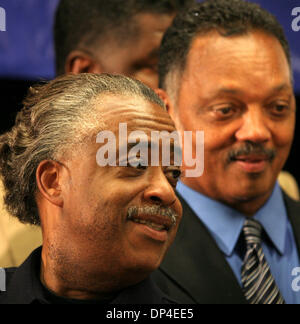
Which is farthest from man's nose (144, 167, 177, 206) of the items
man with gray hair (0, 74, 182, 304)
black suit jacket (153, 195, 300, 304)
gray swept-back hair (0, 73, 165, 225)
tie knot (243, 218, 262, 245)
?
tie knot (243, 218, 262, 245)

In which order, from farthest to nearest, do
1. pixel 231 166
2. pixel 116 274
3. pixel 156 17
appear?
1. pixel 156 17
2. pixel 231 166
3. pixel 116 274

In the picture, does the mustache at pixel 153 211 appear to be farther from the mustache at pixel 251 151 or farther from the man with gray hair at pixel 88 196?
the mustache at pixel 251 151

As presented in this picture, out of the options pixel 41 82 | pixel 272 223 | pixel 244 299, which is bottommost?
pixel 244 299

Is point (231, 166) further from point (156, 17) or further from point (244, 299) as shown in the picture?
point (156, 17)

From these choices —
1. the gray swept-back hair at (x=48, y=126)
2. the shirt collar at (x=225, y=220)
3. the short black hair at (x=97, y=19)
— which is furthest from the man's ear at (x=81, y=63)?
the gray swept-back hair at (x=48, y=126)

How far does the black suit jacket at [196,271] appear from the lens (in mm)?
1054

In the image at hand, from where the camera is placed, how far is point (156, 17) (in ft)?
5.00

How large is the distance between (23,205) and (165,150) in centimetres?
23

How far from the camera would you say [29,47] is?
159cm

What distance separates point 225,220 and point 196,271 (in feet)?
0.44

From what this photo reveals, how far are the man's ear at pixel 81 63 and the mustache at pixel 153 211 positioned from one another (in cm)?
67

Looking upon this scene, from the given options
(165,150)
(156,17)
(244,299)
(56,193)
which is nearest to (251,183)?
(244,299)

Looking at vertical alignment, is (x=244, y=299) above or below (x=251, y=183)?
below

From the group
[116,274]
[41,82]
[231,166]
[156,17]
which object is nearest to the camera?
[116,274]
